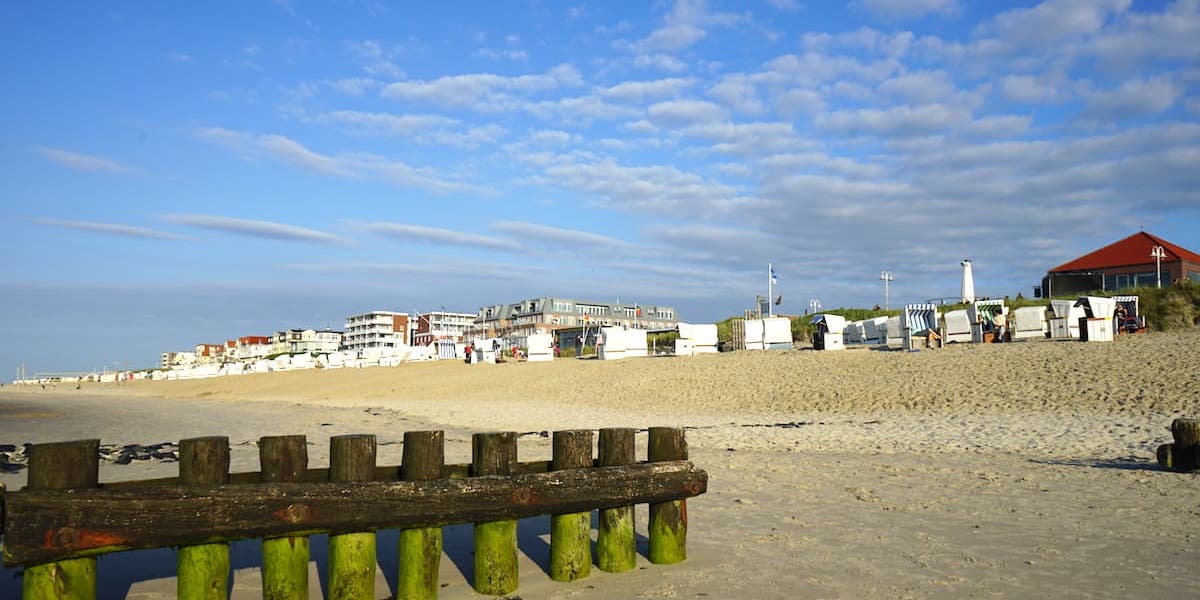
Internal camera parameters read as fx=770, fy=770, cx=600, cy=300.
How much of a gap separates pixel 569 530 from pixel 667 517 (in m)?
0.87

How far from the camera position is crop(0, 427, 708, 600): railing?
436cm

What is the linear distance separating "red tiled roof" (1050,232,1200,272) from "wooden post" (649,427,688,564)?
6050 centimetres

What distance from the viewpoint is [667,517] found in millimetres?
6188

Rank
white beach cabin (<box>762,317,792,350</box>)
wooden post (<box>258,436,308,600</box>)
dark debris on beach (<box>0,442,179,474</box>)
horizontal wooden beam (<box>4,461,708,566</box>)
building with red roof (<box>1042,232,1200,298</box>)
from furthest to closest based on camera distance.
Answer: building with red roof (<box>1042,232,1200,298</box>) < white beach cabin (<box>762,317,792,350</box>) < dark debris on beach (<box>0,442,179,474</box>) < wooden post (<box>258,436,308,600</box>) < horizontal wooden beam (<box>4,461,708,566</box>)

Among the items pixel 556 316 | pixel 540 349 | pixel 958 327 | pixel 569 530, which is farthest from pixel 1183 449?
pixel 556 316

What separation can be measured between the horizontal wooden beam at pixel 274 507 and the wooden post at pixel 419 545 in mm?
118

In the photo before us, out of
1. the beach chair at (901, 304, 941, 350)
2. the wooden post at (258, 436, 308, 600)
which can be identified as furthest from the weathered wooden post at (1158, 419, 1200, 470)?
the beach chair at (901, 304, 941, 350)

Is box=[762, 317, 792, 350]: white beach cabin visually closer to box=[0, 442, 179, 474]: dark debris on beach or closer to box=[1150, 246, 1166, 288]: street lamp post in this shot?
box=[1150, 246, 1166, 288]: street lamp post

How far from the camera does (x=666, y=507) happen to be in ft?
20.3

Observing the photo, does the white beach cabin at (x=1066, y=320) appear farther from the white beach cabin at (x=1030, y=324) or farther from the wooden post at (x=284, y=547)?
the wooden post at (x=284, y=547)

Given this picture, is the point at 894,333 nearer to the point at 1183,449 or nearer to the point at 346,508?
the point at 1183,449

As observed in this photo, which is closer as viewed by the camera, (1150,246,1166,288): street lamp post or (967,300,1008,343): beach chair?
(967,300,1008,343): beach chair

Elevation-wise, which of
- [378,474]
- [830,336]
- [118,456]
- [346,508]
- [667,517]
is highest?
[830,336]

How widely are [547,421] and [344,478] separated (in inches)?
644
